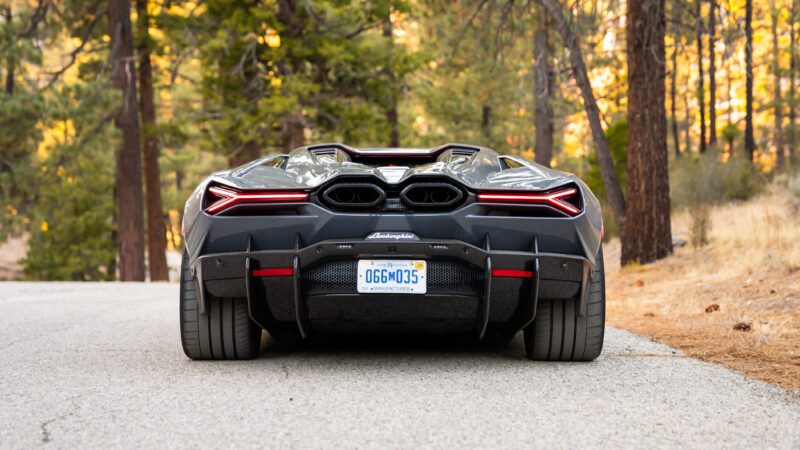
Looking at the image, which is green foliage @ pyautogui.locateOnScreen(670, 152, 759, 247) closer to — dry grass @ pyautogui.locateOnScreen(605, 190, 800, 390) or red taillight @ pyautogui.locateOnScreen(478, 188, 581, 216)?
dry grass @ pyautogui.locateOnScreen(605, 190, 800, 390)

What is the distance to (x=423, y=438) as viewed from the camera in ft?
9.46

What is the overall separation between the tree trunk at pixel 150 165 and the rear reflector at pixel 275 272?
18.3 m

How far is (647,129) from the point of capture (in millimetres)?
11633

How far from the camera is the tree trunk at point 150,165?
71.6ft

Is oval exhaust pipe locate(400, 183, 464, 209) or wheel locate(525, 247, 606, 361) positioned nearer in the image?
oval exhaust pipe locate(400, 183, 464, 209)

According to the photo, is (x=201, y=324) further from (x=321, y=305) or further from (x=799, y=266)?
(x=799, y=266)

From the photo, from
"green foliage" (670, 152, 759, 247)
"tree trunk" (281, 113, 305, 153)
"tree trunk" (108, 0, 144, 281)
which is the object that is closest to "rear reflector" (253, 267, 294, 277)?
"green foliage" (670, 152, 759, 247)

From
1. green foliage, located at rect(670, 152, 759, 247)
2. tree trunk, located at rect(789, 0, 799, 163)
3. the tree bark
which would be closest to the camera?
green foliage, located at rect(670, 152, 759, 247)

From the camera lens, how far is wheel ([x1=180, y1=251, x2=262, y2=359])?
4.35 metres

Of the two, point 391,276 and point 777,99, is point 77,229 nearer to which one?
point 777,99

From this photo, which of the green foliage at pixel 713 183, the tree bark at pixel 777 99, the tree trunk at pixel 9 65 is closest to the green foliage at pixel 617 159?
the green foliage at pixel 713 183

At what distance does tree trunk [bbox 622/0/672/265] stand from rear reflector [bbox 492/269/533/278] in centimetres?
825

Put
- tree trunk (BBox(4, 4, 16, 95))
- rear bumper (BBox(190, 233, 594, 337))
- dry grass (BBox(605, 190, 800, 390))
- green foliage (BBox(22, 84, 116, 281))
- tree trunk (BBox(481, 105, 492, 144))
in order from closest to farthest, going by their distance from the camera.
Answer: rear bumper (BBox(190, 233, 594, 337)) < dry grass (BBox(605, 190, 800, 390)) < tree trunk (BBox(4, 4, 16, 95)) < green foliage (BBox(22, 84, 116, 281)) < tree trunk (BBox(481, 105, 492, 144))

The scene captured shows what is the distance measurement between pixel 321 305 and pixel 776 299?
5051 mm
